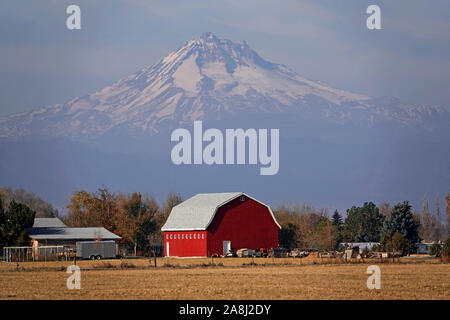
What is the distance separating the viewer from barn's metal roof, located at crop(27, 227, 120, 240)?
89.1 metres

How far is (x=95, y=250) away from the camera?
80750 mm

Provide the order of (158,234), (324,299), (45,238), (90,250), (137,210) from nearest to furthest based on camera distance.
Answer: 1. (324,299)
2. (90,250)
3. (45,238)
4. (137,210)
5. (158,234)

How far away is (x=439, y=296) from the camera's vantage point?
3067 centimetres

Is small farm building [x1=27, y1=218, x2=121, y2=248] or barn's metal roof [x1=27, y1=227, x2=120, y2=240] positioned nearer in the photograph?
Answer: small farm building [x1=27, y1=218, x2=121, y2=248]

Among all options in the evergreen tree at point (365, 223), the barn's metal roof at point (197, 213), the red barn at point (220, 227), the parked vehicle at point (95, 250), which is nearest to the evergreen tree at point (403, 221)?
the red barn at point (220, 227)

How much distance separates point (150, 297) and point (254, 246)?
59.8 meters

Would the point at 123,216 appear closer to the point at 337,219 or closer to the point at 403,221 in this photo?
the point at 403,221

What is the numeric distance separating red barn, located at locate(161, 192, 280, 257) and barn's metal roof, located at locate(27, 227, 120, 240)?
740 cm

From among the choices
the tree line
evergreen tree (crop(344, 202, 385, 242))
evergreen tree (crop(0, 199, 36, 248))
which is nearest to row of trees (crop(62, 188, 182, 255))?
the tree line

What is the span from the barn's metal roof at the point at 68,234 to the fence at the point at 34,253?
7.11 m

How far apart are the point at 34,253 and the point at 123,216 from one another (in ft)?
68.0

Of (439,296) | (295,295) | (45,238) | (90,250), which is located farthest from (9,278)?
(45,238)

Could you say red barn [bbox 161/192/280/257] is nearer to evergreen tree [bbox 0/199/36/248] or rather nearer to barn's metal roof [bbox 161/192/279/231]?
barn's metal roof [bbox 161/192/279/231]

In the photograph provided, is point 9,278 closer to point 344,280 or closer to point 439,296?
point 344,280
